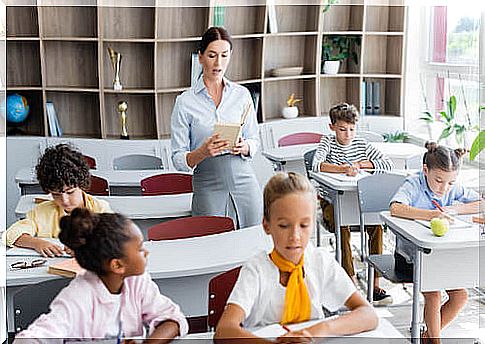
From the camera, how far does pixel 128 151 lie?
2.96 metres

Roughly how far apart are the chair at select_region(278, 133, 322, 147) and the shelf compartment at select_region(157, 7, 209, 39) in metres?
0.56

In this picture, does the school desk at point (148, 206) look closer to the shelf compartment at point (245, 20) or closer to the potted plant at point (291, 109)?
Result: the potted plant at point (291, 109)

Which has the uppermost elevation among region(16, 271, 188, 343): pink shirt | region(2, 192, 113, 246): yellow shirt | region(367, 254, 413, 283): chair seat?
region(2, 192, 113, 246): yellow shirt

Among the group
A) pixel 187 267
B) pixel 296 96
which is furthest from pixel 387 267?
pixel 187 267

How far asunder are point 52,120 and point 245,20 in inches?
33.7

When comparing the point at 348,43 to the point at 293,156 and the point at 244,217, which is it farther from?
the point at 244,217

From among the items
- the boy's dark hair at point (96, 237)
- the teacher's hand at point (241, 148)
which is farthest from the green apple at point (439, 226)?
the boy's dark hair at point (96, 237)

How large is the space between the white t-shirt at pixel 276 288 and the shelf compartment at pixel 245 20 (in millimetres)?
1559

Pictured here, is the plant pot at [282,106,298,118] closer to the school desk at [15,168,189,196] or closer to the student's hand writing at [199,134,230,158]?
the school desk at [15,168,189,196]

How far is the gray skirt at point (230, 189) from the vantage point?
2186 mm

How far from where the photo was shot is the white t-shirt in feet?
4.78

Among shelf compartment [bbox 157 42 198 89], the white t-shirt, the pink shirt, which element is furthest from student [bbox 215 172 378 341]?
shelf compartment [bbox 157 42 198 89]

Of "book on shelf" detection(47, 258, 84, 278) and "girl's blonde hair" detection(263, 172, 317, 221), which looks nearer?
"girl's blonde hair" detection(263, 172, 317, 221)

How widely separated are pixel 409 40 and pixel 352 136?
18.4 inches
